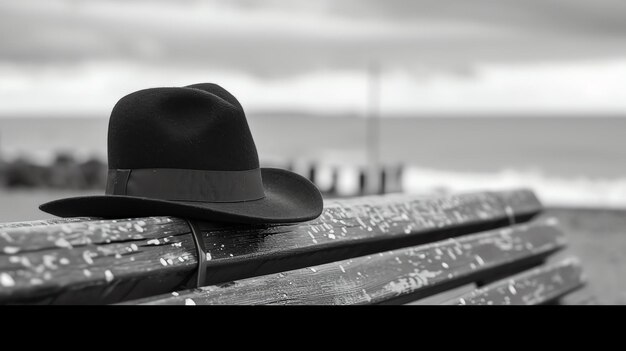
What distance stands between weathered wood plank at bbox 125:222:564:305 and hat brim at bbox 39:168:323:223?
0.15 m

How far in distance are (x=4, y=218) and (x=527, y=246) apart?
415 inches

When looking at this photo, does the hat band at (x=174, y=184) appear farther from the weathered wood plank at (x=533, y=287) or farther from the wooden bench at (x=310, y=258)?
the weathered wood plank at (x=533, y=287)

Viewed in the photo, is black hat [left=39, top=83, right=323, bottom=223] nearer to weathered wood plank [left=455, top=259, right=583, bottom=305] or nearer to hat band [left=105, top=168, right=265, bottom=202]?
hat band [left=105, top=168, right=265, bottom=202]

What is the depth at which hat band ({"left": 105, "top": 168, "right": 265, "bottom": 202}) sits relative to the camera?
2041 mm

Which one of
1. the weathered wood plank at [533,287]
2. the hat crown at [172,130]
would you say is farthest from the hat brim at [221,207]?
the weathered wood plank at [533,287]

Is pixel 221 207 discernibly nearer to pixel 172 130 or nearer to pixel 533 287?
pixel 172 130

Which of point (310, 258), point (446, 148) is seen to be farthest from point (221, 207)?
point (446, 148)

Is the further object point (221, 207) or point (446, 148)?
point (446, 148)

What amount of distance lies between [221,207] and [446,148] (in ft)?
234

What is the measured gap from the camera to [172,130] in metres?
2.06

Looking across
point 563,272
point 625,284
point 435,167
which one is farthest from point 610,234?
point 435,167

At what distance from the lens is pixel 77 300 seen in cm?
157

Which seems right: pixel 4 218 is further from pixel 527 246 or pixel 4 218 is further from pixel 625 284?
pixel 527 246

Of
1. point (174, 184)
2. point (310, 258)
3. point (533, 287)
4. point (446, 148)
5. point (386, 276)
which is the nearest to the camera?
point (174, 184)
